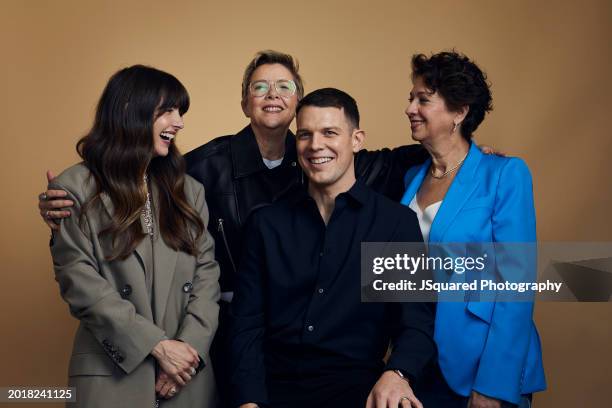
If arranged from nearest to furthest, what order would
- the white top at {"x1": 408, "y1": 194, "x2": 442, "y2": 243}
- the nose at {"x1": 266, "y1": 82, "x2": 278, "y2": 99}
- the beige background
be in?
the white top at {"x1": 408, "y1": 194, "x2": 442, "y2": 243} < the nose at {"x1": 266, "y1": 82, "x2": 278, "y2": 99} < the beige background

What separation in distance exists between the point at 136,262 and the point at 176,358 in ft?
1.26

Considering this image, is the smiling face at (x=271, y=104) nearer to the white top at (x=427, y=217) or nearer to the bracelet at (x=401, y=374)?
the white top at (x=427, y=217)

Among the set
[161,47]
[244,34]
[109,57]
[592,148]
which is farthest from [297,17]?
[592,148]

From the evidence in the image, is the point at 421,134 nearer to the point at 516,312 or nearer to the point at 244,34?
the point at 516,312

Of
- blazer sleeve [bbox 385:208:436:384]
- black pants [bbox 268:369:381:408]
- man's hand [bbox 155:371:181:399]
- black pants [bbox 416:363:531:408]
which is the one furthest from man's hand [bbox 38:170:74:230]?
black pants [bbox 416:363:531:408]

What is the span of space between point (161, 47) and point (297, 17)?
851mm

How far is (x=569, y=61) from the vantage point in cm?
473

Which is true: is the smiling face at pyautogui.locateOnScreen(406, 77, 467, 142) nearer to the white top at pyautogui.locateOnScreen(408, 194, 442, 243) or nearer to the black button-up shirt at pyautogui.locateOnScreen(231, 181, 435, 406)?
the white top at pyautogui.locateOnScreen(408, 194, 442, 243)

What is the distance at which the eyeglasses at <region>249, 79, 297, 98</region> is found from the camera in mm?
3682

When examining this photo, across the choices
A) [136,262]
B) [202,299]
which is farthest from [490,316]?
[136,262]

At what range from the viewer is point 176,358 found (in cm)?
294

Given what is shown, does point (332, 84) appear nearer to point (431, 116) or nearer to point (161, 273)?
point (431, 116)

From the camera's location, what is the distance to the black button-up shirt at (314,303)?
2984 millimetres

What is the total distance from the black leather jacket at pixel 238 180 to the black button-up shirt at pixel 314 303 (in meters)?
0.37
